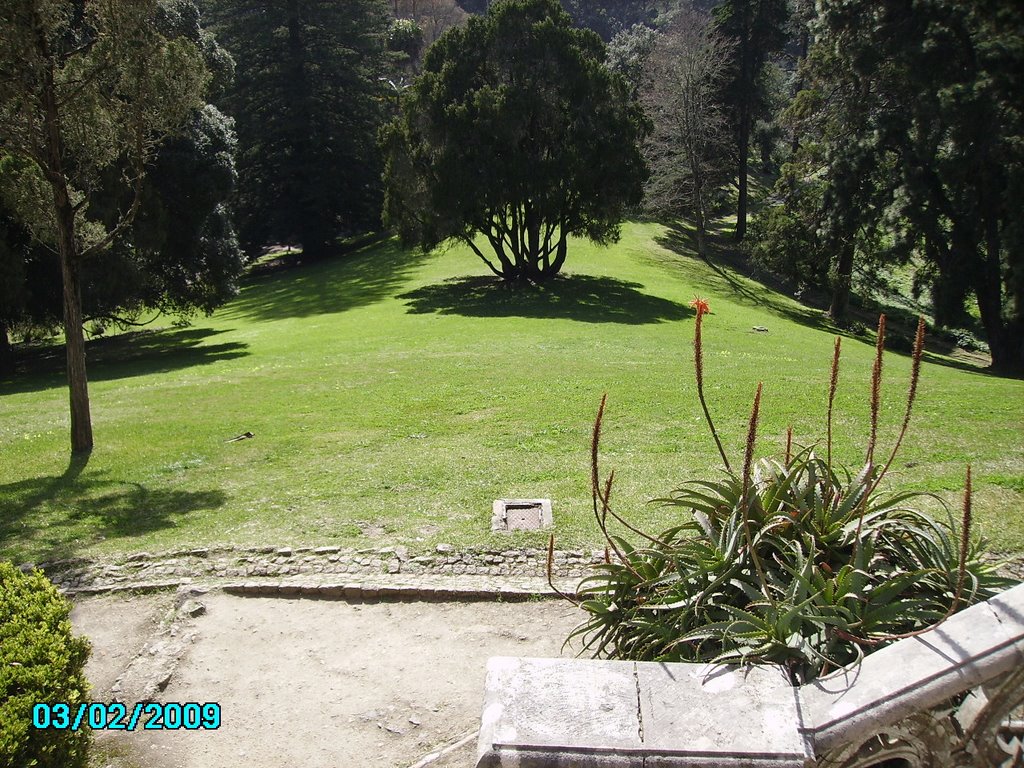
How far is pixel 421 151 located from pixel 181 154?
9.49 metres

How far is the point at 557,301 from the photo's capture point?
31.5 metres

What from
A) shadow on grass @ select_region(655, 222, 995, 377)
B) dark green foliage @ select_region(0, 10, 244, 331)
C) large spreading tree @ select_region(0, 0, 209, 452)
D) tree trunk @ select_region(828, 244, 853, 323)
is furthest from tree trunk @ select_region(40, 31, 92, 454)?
tree trunk @ select_region(828, 244, 853, 323)

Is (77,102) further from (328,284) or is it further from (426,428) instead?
(328,284)

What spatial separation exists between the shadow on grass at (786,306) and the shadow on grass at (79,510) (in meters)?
23.3

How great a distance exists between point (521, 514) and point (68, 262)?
764 cm

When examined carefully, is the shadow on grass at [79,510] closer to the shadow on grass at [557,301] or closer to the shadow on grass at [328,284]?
the shadow on grass at [557,301]

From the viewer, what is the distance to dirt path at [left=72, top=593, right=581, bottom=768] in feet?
17.3

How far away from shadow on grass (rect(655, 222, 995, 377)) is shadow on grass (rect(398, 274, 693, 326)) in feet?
19.3

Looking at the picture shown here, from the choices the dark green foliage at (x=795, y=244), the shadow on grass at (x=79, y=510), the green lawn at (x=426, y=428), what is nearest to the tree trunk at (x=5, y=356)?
the green lawn at (x=426, y=428)

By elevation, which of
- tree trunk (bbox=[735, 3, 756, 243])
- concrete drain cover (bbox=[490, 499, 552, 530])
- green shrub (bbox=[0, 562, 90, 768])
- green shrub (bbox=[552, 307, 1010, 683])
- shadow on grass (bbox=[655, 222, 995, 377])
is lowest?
shadow on grass (bbox=[655, 222, 995, 377])

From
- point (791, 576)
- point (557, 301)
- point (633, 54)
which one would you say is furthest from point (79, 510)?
point (633, 54)

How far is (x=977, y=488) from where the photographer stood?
367 inches

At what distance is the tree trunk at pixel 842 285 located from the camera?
111ft

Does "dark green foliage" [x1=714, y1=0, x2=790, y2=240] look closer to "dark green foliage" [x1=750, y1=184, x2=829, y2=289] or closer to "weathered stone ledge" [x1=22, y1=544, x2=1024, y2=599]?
"dark green foliage" [x1=750, y1=184, x2=829, y2=289]
